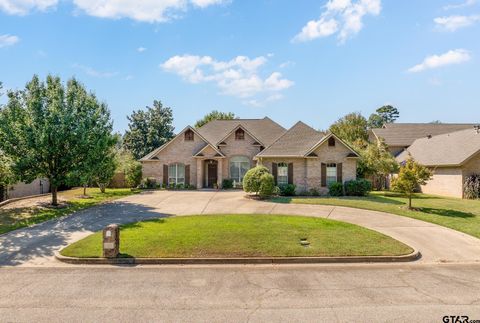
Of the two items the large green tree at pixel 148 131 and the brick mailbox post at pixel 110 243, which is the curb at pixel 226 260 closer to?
the brick mailbox post at pixel 110 243

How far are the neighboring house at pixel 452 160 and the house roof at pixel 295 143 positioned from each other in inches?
308

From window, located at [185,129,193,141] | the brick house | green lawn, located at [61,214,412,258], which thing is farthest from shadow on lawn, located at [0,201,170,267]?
the brick house

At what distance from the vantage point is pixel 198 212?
17.9 meters

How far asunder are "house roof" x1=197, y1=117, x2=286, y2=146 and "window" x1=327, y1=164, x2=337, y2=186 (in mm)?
7705

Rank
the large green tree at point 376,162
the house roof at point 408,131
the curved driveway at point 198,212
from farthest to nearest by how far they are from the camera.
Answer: the house roof at point 408,131 → the large green tree at point 376,162 → the curved driveway at point 198,212

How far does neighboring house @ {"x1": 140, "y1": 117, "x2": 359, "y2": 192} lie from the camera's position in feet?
84.9

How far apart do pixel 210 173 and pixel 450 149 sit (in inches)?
901

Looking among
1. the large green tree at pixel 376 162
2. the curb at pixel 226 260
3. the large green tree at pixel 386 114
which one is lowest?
the curb at pixel 226 260

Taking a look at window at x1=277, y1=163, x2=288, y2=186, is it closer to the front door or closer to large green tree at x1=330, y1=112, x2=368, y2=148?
the front door

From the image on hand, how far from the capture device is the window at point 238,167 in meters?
31.2

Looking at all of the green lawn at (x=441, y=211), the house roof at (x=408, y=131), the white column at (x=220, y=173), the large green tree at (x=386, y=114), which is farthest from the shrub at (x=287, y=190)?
the large green tree at (x=386, y=114)

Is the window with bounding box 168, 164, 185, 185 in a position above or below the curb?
above

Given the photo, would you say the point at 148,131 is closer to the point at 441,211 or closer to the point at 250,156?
the point at 250,156

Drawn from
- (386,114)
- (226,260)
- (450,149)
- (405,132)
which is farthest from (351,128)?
(386,114)
